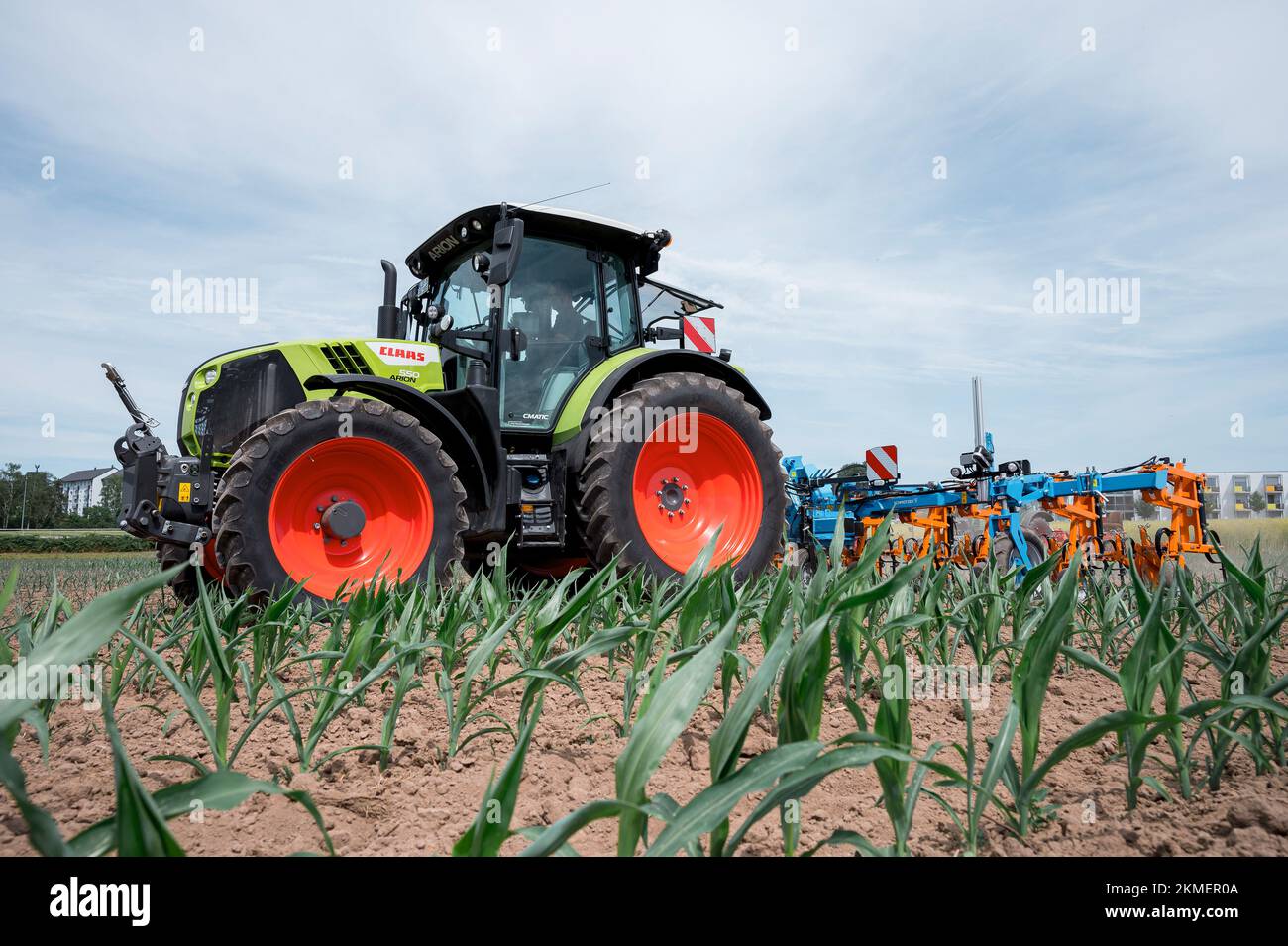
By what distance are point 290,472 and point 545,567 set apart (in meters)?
1.95

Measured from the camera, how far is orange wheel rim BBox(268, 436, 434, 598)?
12.3 feet

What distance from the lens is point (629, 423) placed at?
4.53 metres

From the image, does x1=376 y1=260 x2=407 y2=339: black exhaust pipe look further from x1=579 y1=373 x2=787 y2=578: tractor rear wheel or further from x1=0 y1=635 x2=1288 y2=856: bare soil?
x1=0 y1=635 x2=1288 y2=856: bare soil

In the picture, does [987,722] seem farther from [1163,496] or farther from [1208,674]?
[1163,496]

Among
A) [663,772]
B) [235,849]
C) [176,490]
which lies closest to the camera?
[235,849]

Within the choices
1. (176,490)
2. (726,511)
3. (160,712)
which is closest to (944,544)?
(726,511)

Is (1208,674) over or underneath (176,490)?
underneath

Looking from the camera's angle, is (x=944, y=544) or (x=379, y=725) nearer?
(x=379, y=725)

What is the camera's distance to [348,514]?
3.85 meters

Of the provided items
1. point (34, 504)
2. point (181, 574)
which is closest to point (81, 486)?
point (34, 504)

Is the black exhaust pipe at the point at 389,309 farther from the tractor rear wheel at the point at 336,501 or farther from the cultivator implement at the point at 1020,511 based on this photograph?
the cultivator implement at the point at 1020,511

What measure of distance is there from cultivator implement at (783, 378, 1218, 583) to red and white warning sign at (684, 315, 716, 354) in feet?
7.19

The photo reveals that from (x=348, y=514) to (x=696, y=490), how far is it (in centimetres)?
236

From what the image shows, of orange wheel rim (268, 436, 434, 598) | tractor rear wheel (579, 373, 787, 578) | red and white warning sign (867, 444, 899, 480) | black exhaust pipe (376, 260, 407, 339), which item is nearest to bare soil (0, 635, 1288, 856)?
orange wheel rim (268, 436, 434, 598)
